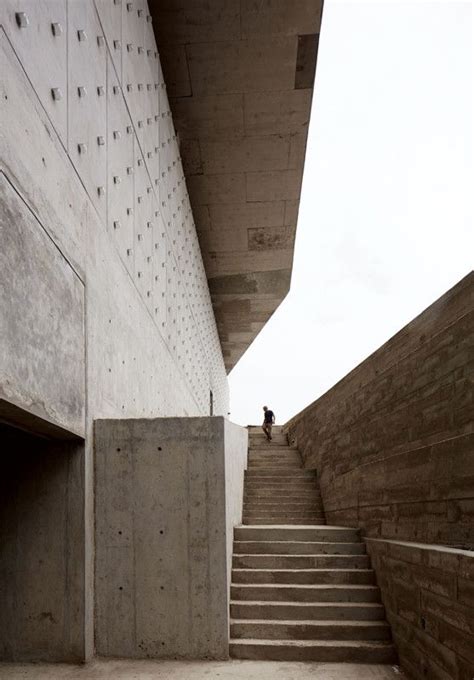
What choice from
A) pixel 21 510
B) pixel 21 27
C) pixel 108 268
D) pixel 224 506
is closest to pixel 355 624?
pixel 224 506

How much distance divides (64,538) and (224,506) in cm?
161

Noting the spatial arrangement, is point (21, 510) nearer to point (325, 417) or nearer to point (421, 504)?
point (421, 504)

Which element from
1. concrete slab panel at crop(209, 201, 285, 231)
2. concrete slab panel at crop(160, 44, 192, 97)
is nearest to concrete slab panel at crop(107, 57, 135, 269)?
concrete slab panel at crop(160, 44, 192, 97)

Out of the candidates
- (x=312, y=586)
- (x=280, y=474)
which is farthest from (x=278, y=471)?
(x=312, y=586)

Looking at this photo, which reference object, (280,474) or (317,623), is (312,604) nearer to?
(317,623)

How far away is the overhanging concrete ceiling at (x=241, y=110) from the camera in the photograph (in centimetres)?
1117

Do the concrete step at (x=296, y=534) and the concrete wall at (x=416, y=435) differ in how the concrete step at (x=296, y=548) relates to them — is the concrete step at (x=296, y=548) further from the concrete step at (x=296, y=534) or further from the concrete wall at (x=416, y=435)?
the concrete wall at (x=416, y=435)

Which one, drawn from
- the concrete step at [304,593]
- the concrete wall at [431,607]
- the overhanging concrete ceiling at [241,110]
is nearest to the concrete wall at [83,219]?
the overhanging concrete ceiling at [241,110]

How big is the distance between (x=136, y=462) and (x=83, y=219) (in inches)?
101

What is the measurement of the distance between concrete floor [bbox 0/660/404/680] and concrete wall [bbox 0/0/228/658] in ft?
1.08

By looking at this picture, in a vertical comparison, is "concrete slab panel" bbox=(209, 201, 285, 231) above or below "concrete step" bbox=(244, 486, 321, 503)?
above

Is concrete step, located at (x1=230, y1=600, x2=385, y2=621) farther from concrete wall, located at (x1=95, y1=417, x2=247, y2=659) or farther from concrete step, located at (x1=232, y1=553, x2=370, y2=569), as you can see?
concrete step, located at (x1=232, y1=553, x2=370, y2=569)

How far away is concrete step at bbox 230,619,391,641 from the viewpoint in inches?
269

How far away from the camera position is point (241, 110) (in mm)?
13461
